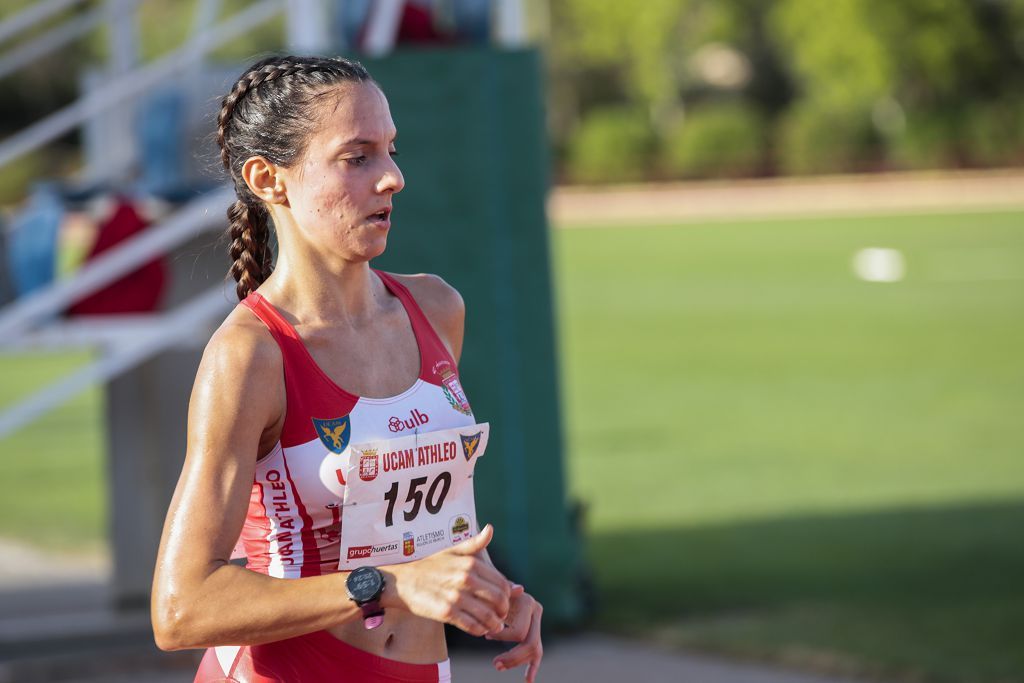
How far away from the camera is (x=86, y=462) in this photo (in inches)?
607

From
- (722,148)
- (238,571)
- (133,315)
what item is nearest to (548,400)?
(133,315)

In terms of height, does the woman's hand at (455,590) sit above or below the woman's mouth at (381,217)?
below

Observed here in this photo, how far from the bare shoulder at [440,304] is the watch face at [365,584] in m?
0.76

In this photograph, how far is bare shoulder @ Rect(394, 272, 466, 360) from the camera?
304cm

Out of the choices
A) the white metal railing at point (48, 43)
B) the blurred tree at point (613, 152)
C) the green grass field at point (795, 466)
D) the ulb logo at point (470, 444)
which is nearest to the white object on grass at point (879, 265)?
the green grass field at point (795, 466)

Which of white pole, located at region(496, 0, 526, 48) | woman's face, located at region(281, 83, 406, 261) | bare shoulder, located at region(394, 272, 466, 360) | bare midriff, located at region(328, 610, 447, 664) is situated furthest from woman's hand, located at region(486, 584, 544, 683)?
white pole, located at region(496, 0, 526, 48)

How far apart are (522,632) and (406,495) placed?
0.33 meters

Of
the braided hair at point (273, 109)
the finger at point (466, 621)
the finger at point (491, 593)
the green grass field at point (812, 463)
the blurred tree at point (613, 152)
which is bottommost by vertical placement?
the green grass field at point (812, 463)

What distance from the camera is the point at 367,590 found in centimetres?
236

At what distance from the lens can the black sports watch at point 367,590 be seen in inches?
92.7

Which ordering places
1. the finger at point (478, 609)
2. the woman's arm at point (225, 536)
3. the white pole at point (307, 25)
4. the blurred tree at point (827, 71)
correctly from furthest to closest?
the blurred tree at point (827, 71)
the white pole at point (307, 25)
the woman's arm at point (225, 536)
the finger at point (478, 609)

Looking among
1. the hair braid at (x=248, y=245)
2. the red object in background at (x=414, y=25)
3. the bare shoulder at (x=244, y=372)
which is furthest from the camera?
the red object in background at (x=414, y=25)

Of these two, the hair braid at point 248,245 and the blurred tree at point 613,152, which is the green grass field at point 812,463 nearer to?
the hair braid at point 248,245

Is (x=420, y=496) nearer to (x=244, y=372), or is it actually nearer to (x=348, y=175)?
(x=244, y=372)
